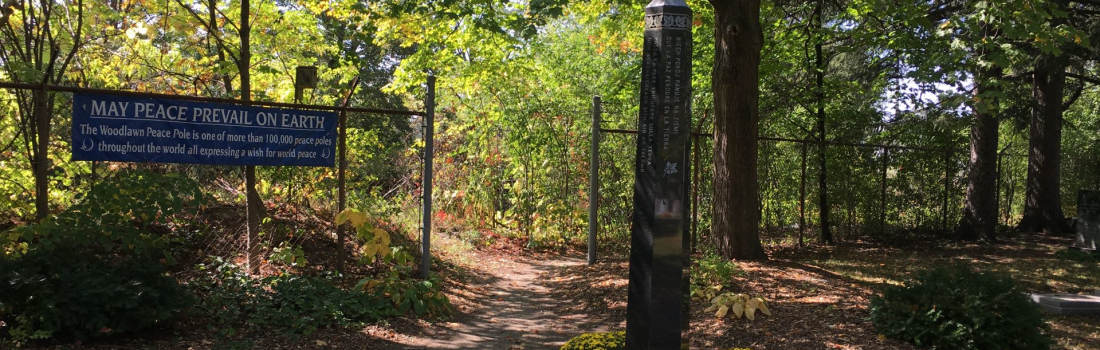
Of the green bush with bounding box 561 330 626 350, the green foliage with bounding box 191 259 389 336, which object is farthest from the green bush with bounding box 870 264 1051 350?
the green foliage with bounding box 191 259 389 336

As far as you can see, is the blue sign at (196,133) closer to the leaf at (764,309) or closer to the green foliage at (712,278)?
the green foliage at (712,278)

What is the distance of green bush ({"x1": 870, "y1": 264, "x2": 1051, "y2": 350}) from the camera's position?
5117 millimetres

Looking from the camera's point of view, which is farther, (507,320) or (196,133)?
(507,320)

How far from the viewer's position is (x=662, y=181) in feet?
13.4

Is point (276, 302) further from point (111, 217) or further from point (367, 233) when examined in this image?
point (111, 217)

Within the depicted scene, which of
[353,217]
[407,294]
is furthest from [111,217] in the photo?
[407,294]

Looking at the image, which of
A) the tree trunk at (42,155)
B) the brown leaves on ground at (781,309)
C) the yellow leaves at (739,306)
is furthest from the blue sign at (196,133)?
the yellow leaves at (739,306)

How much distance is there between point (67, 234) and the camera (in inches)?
202

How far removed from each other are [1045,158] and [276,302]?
16.2 meters

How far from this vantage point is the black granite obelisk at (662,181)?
13.2ft

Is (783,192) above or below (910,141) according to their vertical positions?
below

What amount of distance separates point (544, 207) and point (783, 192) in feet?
14.7

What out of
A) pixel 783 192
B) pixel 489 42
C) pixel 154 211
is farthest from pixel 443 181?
pixel 154 211

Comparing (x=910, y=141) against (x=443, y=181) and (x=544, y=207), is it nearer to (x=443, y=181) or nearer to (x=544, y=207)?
(x=544, y=207)
